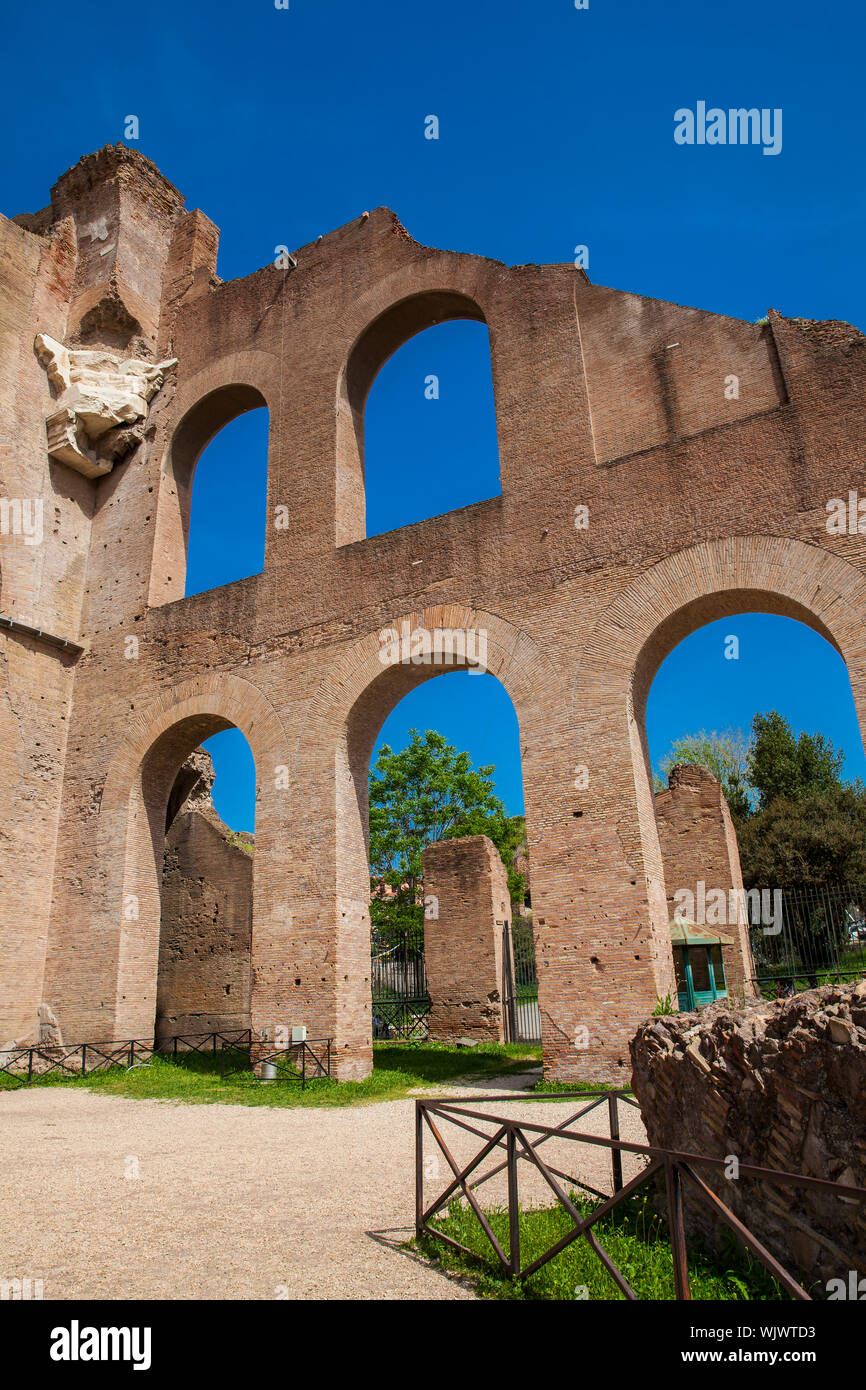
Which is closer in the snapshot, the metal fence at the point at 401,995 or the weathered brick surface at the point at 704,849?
the weathered brick surface at the point at 704,849

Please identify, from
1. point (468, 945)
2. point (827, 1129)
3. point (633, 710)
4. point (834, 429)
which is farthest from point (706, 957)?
point (827, 1129)

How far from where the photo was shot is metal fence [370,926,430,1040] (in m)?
17.6

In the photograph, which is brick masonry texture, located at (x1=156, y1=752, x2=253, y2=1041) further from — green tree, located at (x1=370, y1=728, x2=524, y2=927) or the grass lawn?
green tree, located at (x1=370, y1=728, x2=524, y2=927)

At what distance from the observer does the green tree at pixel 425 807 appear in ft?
89.4

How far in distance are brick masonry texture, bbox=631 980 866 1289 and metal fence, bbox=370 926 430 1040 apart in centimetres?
1410

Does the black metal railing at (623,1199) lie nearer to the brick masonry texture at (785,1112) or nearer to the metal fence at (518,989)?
the brick masonry texture at (785,1112)

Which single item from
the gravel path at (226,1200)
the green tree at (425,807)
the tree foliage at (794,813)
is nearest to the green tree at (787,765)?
the tree foliage at (794,813)

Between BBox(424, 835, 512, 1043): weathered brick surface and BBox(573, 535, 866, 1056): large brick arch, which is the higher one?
BBox(573, 535, 866, 1056): large brick arch

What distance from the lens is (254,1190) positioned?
17.0ft

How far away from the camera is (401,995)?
17828 mm

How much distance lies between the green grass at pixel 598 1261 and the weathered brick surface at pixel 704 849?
11.3 m

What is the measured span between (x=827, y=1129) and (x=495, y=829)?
24.9 meters

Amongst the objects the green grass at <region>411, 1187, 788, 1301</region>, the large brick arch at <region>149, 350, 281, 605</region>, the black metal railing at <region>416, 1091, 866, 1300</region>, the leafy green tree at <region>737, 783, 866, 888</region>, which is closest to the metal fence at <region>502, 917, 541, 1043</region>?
the large brick arch at <region>149, 350, 281, 605</region>

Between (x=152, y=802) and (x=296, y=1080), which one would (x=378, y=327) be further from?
(x=296, y=1080)
